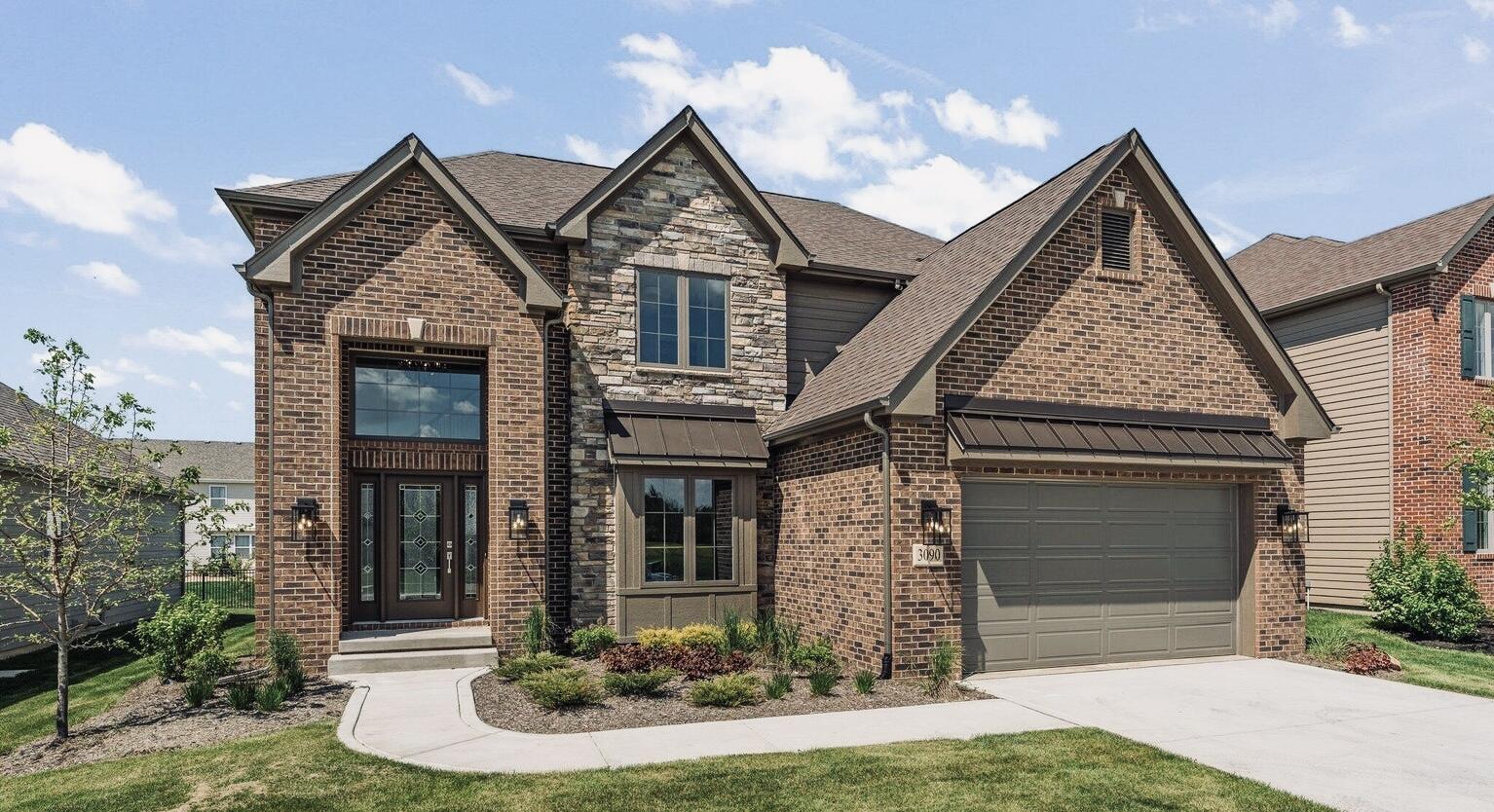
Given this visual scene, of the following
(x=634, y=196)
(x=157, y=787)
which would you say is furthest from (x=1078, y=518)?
(x=157, y=787)

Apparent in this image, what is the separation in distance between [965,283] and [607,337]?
5494 mm

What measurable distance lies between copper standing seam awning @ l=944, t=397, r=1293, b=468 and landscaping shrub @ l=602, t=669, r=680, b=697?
4.57 metres

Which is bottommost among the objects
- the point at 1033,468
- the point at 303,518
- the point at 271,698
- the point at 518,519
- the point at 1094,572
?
the point at 271,698

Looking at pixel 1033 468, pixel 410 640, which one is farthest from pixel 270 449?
pixel 1033 468

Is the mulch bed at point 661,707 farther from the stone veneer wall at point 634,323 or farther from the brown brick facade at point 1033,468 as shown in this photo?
the stone veneer wall at point 634,323

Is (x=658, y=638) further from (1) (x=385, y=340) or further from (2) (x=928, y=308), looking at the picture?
(2) (x=928, y=308)

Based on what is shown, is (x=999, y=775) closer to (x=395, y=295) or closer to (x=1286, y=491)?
(x=1286, y=491)

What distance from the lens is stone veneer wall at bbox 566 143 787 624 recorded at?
1376cm

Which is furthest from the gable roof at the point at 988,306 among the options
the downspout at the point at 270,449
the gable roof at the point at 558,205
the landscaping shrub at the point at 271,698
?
the landscaping shrub at the point at 271,698

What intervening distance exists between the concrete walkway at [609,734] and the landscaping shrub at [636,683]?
113cm

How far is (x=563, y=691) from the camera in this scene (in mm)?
9516

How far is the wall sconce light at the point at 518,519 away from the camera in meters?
12.6

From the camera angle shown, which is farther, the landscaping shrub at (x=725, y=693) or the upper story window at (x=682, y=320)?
the upper story window at (x=682, y=320)

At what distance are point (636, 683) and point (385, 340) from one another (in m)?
5.96
